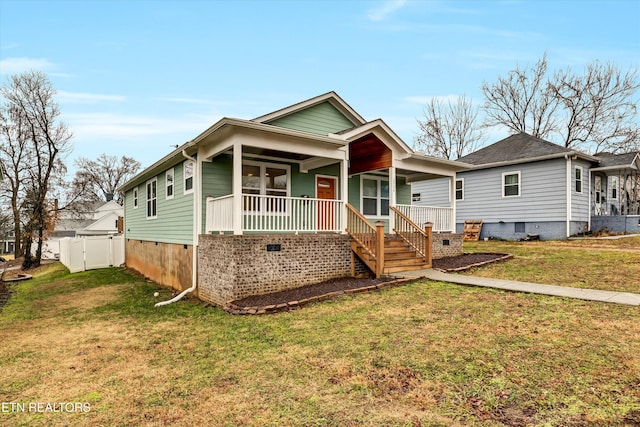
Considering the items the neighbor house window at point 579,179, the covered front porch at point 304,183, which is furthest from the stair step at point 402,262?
the neighbor house window at point 579,179

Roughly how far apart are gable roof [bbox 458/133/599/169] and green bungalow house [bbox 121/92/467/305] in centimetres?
574

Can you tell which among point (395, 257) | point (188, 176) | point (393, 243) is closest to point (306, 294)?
point (395, 257)

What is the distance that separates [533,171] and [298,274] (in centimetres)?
1395

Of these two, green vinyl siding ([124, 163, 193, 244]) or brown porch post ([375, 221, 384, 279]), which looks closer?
brown porch post ([375, 221, 384, 279])

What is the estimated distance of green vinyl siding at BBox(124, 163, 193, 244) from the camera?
10547 millimetres

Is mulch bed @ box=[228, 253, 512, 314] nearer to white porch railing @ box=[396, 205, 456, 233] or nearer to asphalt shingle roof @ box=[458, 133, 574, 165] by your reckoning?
white porch railing @ box=[396, 205, 456, 233]

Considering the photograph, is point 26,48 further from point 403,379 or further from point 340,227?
point 403,379

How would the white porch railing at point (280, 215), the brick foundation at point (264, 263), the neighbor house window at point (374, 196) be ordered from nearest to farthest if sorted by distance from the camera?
the brick foundation at point (264, 263), the white porch railing at point (280, 215), the neighbor house window at point (374, 196)

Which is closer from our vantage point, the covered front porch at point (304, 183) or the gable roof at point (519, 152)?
the covered front porch at point (304, 183)

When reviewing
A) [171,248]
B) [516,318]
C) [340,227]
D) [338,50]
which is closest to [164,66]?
[338,50]

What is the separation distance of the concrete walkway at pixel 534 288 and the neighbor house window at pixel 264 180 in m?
4.31

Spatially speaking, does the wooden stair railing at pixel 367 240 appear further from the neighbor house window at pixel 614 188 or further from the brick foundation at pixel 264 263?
the neighbor house window at pixel 614 188

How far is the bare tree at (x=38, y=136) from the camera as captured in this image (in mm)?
21875

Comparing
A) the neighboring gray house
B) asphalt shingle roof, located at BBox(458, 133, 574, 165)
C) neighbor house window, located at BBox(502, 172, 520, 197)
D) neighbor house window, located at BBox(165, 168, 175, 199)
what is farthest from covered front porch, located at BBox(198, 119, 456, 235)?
asphalt shingle roof, located at BBox(458, 133, 574, 165)
